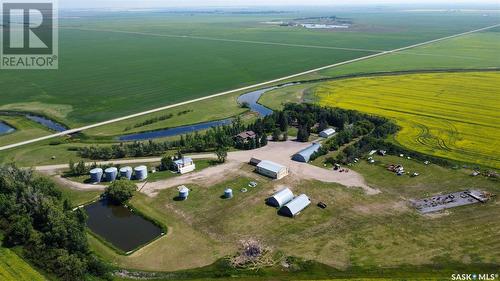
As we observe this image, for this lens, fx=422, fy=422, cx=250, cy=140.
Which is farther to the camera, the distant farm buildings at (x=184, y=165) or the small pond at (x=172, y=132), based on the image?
the small pond at (x=172, y=132)

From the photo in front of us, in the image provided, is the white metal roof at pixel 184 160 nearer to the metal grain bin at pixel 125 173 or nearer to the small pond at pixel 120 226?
the metal grain bin at pixel 125 173

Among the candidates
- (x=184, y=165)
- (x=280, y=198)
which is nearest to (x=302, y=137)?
(x=184, y=165)

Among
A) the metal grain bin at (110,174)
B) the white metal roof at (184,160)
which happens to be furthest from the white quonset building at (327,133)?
the metal grain bin at (110,174)

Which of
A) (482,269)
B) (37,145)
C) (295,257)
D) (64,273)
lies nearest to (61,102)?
(37,145)

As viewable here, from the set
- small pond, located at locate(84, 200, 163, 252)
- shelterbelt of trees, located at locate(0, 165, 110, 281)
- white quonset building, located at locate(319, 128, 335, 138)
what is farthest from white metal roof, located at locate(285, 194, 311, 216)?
white quonset building, located at locate(319, 128, 335, 138)

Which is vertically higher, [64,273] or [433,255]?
[433,255]

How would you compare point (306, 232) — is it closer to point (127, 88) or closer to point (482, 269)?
point (482, 269)
